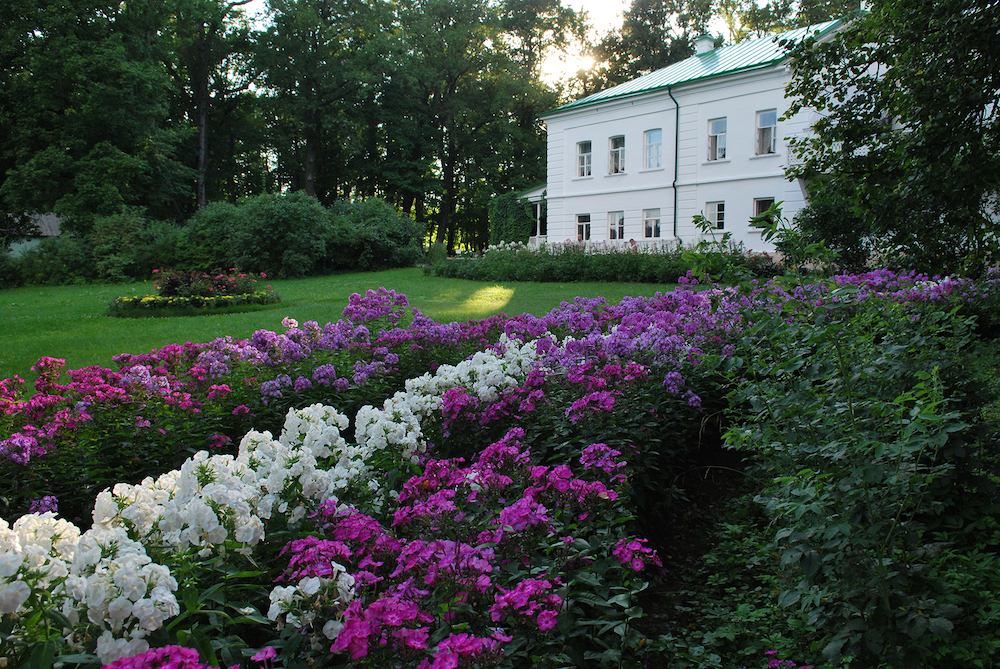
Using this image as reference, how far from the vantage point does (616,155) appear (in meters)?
25.2

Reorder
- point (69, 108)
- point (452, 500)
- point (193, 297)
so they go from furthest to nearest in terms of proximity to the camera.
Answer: point (69, 108) < point (193, 297) < point (452, 500)


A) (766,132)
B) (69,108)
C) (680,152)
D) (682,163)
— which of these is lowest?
(682,163)

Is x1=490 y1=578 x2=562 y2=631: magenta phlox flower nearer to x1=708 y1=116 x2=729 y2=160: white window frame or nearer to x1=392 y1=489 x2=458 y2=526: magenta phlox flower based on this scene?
x1=392 y1=489 x2=458 y2=526: magenta phlox flower

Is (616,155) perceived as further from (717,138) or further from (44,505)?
(44,505)

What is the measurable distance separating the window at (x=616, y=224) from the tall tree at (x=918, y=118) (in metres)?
18.5

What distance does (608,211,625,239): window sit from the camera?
24828mm

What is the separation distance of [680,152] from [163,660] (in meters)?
23.5

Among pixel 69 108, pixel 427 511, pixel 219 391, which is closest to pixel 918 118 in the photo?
pixel 427 511

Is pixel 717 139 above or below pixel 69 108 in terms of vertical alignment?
below

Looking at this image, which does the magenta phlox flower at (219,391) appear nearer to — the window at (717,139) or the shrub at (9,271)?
the shrub at (9,271)

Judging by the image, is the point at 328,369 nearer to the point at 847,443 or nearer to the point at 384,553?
the point at 384,553

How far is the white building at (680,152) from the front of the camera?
20.6m

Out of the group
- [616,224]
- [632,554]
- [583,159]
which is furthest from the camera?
[583,159]

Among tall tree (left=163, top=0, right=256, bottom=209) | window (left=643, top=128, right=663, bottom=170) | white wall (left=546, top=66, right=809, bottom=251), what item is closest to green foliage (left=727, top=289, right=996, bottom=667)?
white wall (left=546, top=66, right=809, bottom=251)
